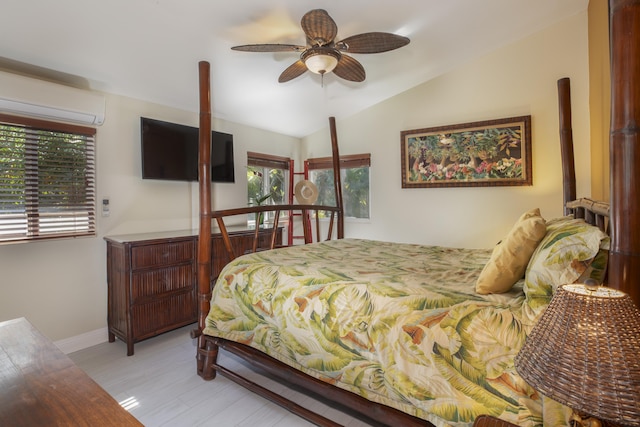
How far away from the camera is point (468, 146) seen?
3396 mm

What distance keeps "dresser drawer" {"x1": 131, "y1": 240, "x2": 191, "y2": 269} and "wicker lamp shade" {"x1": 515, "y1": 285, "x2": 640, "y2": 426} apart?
264 centimetres

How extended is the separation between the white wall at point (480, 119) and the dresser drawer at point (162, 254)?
2.23 meters

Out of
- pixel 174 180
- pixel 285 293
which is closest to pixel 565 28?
pixel 285 293

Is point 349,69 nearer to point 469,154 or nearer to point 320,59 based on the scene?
point 320,59

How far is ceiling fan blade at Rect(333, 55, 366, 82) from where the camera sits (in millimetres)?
2410

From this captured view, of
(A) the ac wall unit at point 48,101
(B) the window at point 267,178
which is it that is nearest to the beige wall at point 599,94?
(B) the window at point 267,178

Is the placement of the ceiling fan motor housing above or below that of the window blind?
above

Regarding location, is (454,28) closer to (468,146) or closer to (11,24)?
(468,146)

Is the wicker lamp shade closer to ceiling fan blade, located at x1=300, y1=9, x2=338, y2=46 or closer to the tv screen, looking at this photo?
ceiling fan blade, located at x1=300, y1=9, x2=338, y2=46

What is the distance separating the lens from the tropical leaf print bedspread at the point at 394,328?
1119mm

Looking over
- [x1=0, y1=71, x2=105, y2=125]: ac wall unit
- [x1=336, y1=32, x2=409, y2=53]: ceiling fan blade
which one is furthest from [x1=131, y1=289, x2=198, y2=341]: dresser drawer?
[x1=336, y1=32, x2=409, y2=53]: ceiling fan blade

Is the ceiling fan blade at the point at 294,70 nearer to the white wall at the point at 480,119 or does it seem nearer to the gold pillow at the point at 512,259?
the white wall at the point at 480,119

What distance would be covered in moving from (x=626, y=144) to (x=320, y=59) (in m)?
1.80

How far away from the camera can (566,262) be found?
1062mm
